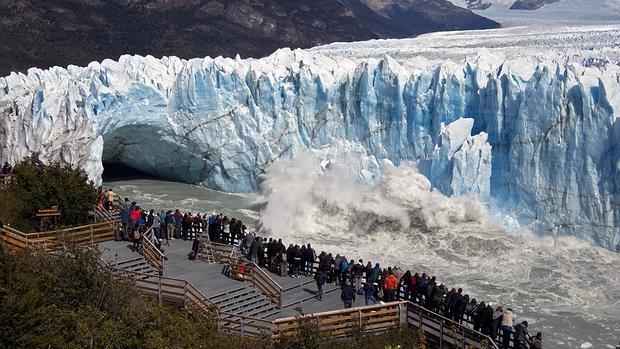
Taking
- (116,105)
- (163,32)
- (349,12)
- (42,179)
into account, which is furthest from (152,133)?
(349,12)

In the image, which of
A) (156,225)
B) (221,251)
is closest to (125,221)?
(156,225)

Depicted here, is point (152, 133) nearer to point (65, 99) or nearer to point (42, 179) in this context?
point (65, 99)

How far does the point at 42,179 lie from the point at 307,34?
2321 inches

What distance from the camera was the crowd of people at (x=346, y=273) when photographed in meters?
12.1

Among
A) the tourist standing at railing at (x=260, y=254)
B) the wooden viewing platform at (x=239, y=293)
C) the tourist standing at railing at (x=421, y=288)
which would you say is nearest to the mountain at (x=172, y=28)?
the wooden viewing platform at (x=239, y=293)

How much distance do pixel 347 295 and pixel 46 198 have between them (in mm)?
8173

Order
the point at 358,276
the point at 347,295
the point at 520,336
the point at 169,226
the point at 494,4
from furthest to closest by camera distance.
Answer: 1. the point at 494,4
2. the point at 169,226
3. the point at 358,276
4. the point at 347,295
5. the point at 520,336

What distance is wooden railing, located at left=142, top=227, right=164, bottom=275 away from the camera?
1439cm

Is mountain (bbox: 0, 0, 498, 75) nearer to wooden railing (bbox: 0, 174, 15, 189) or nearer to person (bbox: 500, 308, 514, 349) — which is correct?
wooden railing (bbox: 0, 174, 15, 189)

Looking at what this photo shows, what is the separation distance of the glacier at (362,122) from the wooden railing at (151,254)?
770cm

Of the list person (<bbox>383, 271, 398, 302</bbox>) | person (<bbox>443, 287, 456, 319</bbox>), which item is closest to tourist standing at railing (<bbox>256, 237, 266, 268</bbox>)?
person (<bbox>383, 271, 398, 302</bbox>)

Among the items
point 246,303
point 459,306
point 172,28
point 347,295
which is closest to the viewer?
point 459,306

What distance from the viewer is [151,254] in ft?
48.5

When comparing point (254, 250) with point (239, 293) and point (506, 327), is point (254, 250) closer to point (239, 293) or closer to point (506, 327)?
point (239, 293)
